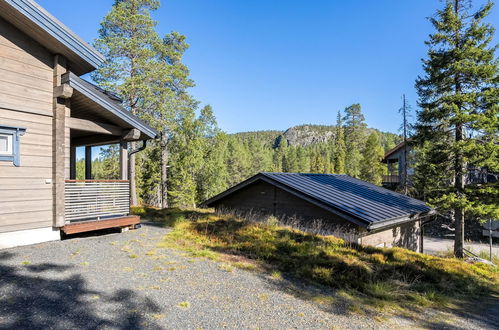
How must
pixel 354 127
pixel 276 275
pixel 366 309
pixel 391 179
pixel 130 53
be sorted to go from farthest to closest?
pixel 354 127 → pixel 391 179 → pixel 130 53 → pixel 276 275 → pixel 366 309

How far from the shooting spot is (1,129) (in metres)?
7.37

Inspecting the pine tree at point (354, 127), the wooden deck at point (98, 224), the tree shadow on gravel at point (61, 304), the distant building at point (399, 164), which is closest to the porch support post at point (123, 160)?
the wooden deck at point (98, 224)

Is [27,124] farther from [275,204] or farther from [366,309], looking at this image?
[275,204]

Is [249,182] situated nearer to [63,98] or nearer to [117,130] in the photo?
[117,130]

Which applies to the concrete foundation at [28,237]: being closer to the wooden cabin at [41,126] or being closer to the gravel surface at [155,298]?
the wooden cabin at [41,126]

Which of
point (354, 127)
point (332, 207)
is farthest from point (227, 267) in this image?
→ point (354, 127)

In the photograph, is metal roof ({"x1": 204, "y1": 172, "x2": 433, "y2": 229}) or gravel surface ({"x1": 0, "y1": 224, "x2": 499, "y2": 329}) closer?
gravel surface ({"x1": 0, "y1": 224, "x2": 499, "y2": 329})

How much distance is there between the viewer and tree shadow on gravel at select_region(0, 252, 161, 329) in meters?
4.01

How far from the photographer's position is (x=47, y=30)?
777 cm

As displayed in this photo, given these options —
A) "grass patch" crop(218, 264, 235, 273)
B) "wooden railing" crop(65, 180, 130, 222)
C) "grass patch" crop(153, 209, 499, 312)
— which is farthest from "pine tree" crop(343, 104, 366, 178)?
"grass patch" crop(218, 264, 235, 273)

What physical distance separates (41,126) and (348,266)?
390 inches

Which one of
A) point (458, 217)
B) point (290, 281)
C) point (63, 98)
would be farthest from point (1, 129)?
point (458, 217)

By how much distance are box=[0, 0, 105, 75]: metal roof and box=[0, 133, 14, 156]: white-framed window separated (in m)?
2.97

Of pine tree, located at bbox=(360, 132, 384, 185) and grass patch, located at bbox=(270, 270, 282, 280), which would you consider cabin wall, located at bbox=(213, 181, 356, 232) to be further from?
pine tree, located at bbox=(360, 132, 384, 185)
